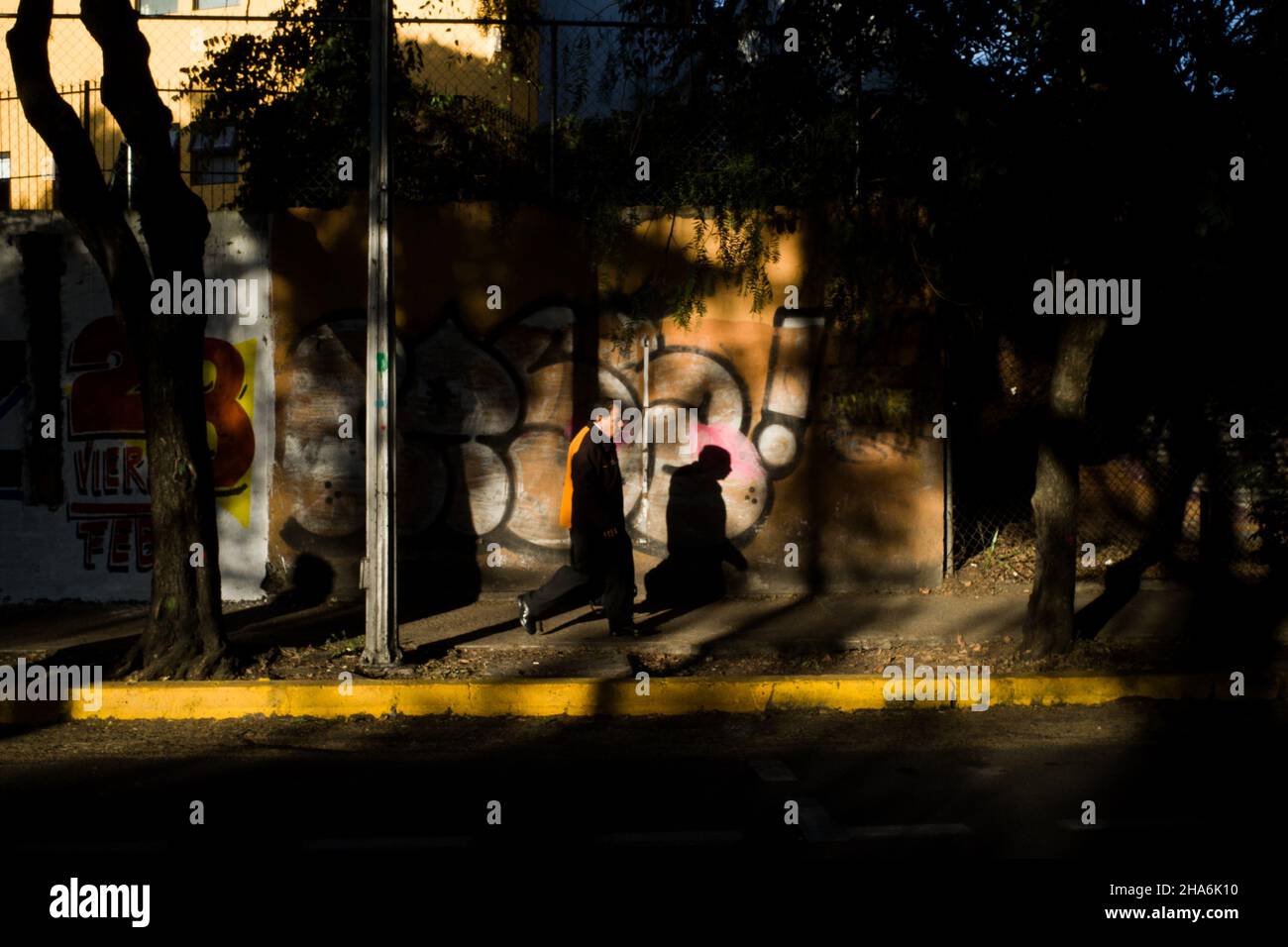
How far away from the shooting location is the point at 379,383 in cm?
777

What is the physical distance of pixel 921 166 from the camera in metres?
9.53

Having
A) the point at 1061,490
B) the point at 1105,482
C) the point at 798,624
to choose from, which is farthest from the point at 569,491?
the point at 1105,482

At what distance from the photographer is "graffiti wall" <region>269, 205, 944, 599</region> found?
10.4 metres

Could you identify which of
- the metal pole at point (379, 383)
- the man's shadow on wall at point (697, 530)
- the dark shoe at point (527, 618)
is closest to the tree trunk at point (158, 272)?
the metal pole at point (379, 383)

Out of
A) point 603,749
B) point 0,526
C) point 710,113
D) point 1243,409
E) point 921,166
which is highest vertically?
point 710,113

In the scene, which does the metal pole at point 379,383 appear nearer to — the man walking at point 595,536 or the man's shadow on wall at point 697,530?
the man walking at point 595,536

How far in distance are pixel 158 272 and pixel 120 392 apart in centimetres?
306

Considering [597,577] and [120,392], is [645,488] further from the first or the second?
[120,392]

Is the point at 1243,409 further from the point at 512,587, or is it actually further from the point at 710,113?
the point at 512,587

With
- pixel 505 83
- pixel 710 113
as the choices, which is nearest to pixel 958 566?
pixel 710 113

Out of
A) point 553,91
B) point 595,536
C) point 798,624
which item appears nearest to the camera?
point 595,536

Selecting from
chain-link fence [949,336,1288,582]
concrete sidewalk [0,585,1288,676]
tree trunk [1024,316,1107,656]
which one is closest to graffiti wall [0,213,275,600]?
concrete sidewalk [0,585,1288,676]
